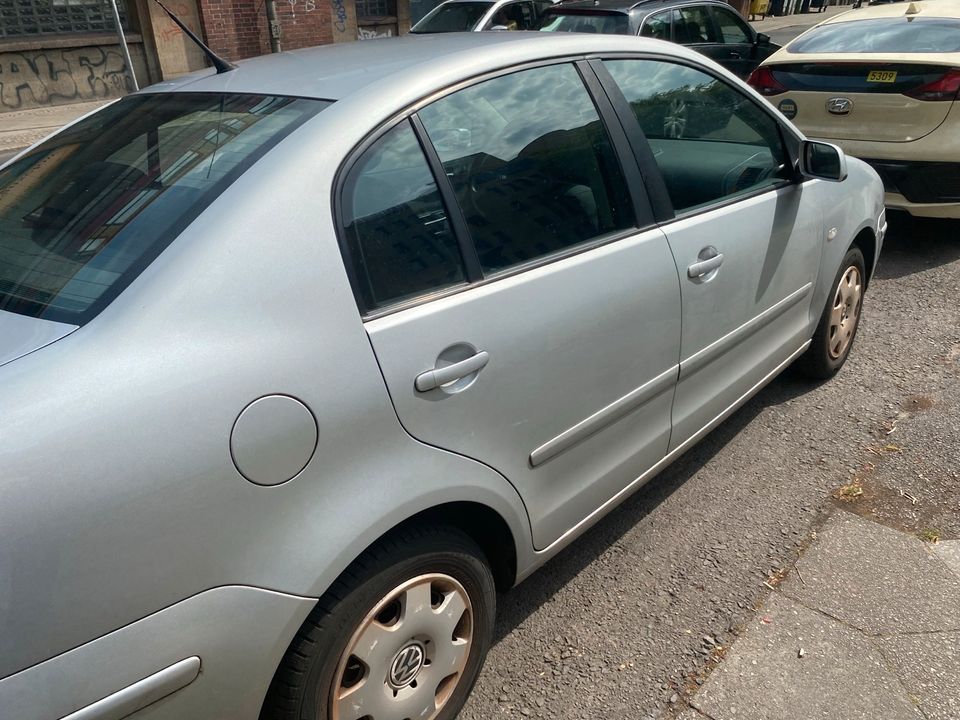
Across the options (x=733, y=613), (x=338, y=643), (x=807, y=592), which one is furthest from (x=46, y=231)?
(x=807, y=592)

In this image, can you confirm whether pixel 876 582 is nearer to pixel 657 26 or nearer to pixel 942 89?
pixel 942 89

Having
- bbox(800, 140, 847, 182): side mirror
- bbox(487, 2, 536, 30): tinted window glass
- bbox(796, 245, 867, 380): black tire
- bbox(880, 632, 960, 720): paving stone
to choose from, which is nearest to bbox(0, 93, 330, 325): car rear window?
bbox(800, 140, 847, 182): side mirror

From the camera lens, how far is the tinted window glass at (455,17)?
11.5m

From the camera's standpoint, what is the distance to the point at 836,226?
3.60 metres

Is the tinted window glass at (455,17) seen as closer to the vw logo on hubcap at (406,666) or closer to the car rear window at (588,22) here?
the car rear window at (588,22)

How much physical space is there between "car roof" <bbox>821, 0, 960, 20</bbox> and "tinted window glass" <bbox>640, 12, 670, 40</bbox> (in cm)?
236

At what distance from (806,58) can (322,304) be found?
5.32 meters

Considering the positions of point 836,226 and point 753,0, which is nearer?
point 836,226

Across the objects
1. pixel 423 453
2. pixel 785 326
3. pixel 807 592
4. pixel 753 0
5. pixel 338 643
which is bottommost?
pixel 753 0

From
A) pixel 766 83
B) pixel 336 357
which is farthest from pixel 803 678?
pixel 766 83

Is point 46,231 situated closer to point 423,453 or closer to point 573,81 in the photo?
point 423,453

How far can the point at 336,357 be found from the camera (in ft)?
5.65

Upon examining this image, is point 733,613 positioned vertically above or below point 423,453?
below

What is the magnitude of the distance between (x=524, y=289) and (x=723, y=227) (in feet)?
3.46
